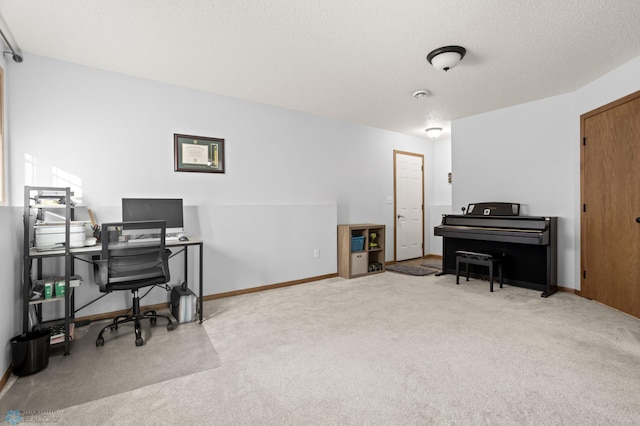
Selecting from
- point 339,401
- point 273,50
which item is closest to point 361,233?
point 273,50

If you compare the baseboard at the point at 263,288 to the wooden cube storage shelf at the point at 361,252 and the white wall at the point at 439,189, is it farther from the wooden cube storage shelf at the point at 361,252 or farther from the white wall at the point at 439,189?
the white wall at the point at 439,189

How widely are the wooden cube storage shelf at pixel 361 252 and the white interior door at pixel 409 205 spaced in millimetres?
885

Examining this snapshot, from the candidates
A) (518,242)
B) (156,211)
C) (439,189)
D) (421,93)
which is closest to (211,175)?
(156,211)

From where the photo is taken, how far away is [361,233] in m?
5.21

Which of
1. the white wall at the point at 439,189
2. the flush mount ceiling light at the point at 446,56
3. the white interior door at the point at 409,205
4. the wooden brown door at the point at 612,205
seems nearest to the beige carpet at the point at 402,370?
the wooden brown door at the point at 612,205

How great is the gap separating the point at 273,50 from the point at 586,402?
334cm

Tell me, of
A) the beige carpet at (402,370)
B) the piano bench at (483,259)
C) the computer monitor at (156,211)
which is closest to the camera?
the beige carpet at (402,370)

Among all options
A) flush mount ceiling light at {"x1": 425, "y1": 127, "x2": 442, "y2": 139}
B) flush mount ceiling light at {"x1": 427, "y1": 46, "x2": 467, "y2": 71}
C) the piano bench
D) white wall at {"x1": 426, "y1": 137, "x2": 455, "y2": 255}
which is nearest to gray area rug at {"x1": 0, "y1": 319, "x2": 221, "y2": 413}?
flush mount ceiling light at {"x1": 427, "y1": 46, "x2": 467, "y2": 71}

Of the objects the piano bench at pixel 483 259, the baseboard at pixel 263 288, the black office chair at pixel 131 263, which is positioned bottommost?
the baseboard at pixel 263 288

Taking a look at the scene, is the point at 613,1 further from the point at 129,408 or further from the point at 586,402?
the point at 129,408

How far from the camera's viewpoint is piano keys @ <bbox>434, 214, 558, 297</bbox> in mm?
3885

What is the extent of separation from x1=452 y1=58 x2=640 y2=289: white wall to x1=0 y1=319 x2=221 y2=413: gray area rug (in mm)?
4339

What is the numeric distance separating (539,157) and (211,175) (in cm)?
430

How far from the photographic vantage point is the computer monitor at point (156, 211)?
311cm
